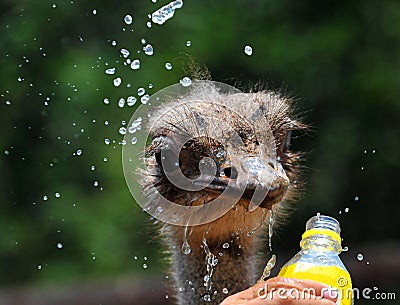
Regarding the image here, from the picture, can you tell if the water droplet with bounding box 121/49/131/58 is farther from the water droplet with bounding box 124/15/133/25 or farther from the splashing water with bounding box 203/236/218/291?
the splashing water with bounding box 203/236/218/291

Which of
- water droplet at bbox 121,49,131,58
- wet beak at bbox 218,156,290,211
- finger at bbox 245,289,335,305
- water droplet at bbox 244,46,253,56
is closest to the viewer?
finger at bbox 245,289,335,305

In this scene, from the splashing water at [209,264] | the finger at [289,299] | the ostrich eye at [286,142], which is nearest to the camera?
the finger at [289,299]

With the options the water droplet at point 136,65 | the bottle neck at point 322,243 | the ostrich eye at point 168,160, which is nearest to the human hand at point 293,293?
the bottle neck at point 322,243

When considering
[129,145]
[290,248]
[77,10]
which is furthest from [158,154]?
[77,10]

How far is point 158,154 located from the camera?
2488mm

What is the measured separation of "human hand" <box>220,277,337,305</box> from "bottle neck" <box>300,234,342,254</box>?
11cm

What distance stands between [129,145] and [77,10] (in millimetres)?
3175

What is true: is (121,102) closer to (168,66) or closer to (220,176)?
(168,66)

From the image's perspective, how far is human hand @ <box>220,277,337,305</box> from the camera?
1.90m

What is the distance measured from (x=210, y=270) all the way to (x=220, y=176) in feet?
2.16

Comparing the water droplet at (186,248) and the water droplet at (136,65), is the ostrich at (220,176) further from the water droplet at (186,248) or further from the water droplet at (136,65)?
the water droplet at (136,65)

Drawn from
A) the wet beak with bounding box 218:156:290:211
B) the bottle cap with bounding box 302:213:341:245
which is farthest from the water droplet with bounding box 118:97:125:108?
the bottle cap with bounding box 302:213:341:245

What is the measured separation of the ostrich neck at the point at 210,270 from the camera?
2.83 meters

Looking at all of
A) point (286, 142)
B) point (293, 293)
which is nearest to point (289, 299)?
point (293, 293)
